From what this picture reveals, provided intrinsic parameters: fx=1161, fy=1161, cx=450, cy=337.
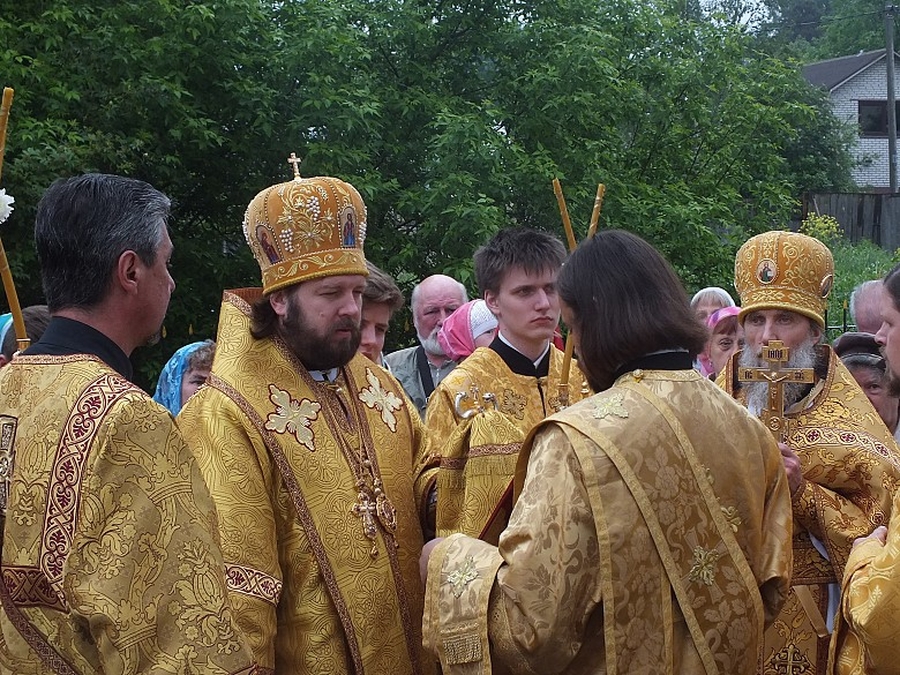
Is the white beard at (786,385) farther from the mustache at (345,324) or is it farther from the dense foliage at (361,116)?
the dense foliage at (361,116)

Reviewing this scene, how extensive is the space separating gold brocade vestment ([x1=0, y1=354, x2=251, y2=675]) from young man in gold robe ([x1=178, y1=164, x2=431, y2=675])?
787 millimetres

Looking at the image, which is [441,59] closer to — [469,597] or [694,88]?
[694,88]

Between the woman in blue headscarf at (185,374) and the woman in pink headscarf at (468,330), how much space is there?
1301 mm

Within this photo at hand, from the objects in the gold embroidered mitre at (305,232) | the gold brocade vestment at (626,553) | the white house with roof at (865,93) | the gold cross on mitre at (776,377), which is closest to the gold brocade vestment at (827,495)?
the gold cross on mitre at (776,377)

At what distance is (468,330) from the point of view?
6047 millimetres

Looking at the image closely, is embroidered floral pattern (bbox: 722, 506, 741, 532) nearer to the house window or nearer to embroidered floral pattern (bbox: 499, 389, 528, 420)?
embroidered floral pattern (bbox: 499, 389, 528, 420)

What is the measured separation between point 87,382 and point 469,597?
1.14m

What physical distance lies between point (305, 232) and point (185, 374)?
2.01m

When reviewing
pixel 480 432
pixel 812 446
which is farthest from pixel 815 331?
pixel 480 432

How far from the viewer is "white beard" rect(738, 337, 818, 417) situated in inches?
169

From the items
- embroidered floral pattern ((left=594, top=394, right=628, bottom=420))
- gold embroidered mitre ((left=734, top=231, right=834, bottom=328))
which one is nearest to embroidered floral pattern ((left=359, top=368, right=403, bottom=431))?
embroidered floral pattern ((left=594, top=394, right=628, bottom=420))

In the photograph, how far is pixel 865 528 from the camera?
155 inches

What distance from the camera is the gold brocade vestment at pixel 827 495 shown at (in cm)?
397

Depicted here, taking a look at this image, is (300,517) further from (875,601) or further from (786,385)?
(786,385)
